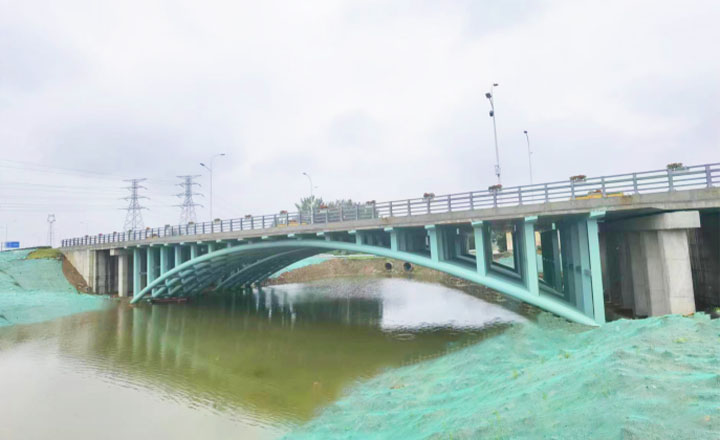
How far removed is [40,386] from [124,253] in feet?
91.6

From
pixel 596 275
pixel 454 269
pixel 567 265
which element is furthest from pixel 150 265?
pixel 596 275

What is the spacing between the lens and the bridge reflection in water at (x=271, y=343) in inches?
516

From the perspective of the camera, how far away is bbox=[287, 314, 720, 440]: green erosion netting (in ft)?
15.4

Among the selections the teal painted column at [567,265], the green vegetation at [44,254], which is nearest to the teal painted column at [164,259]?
the green vegetation at [44,254]

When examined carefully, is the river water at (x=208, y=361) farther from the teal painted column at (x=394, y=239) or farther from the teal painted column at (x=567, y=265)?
the teal painted column at (x=394, y=239)

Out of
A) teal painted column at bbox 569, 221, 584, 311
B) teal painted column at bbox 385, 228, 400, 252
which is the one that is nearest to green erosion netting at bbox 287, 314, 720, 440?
teal painted column at bbox 569, 221, 584, 311

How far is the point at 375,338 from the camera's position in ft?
64.8

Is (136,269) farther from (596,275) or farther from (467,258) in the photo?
(596,275)

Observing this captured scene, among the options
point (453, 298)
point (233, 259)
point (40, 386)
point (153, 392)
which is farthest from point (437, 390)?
point (233, 259)

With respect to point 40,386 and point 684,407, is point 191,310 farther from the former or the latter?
point 684,407

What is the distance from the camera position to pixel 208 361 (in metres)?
17.1

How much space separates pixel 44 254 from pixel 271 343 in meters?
39.6

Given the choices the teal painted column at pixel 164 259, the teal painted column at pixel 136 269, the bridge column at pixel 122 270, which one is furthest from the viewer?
the bridge column at pixel 122 270

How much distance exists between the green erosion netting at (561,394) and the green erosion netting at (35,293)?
27800 millimetres
